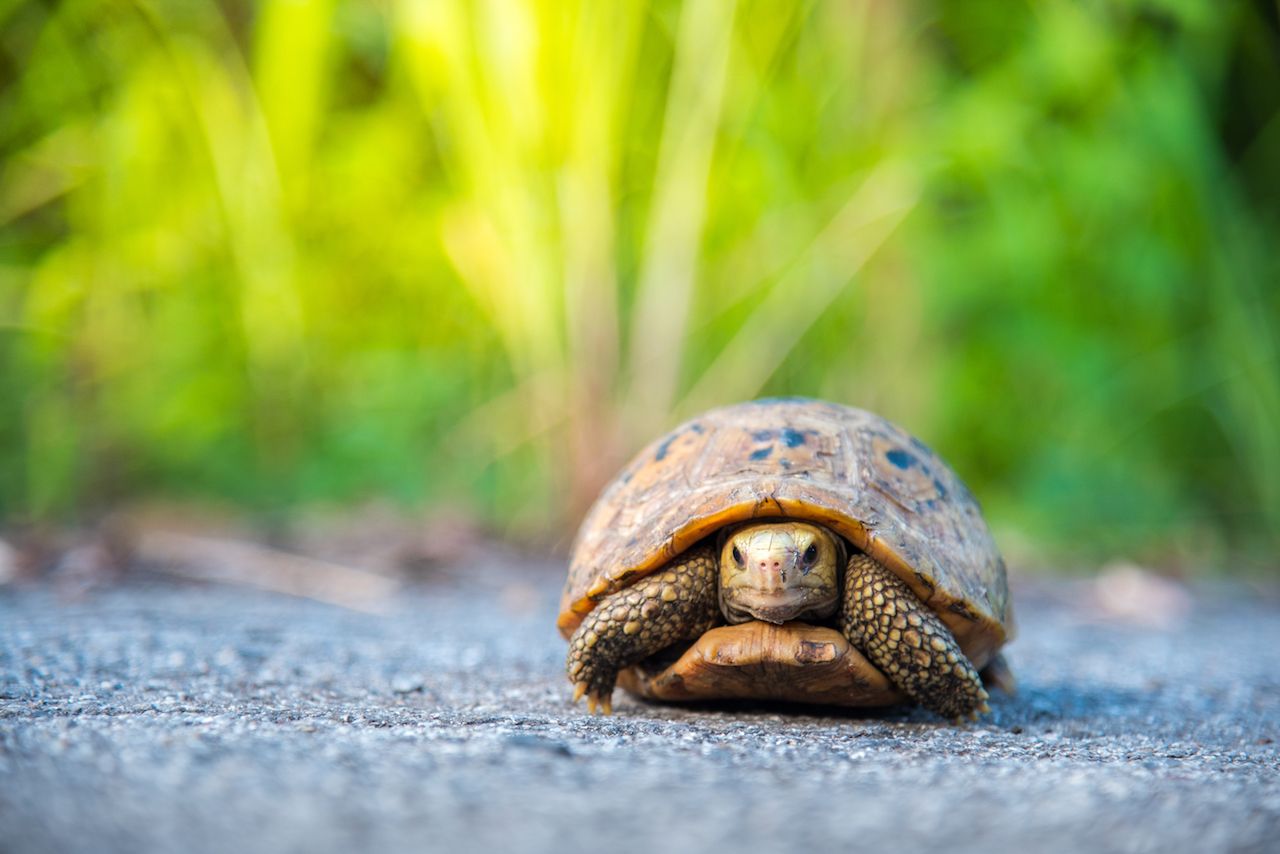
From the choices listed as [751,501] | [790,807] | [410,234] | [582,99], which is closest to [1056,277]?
[582,99]

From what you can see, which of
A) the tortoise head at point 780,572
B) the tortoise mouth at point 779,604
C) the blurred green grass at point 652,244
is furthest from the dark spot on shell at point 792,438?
the blurred green grass at point 652,244

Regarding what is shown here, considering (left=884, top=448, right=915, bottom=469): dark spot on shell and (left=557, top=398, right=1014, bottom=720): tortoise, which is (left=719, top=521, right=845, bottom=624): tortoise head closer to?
(left=557, top=398, right=1014, bottom=720): tortoise

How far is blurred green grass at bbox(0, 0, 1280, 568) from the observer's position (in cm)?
383

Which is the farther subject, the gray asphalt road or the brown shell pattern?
the brown shell pattern

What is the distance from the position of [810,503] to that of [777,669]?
0.25 metres

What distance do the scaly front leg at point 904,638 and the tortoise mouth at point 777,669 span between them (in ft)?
0.10

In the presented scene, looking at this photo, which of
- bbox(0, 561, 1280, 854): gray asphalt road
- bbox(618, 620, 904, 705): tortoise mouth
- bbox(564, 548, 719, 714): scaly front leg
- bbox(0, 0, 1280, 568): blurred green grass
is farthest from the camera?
bbox(0, 0, 1280, 568): blurred green grass

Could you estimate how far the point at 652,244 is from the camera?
392 cm

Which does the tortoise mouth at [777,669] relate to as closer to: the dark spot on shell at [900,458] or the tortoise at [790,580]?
the tortoise at [790,580]

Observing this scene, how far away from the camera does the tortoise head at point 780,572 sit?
1.59 meters

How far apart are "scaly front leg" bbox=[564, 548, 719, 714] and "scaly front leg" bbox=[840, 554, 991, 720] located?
8.6 inches

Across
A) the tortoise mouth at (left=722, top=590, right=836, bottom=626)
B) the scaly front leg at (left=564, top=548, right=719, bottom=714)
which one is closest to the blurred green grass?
the scaly front leg at (left=564, top=548, right=719, bottom=714)

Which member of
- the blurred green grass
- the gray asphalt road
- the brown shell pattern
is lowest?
the gray asphalt road

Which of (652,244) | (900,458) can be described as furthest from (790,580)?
(652,244)
